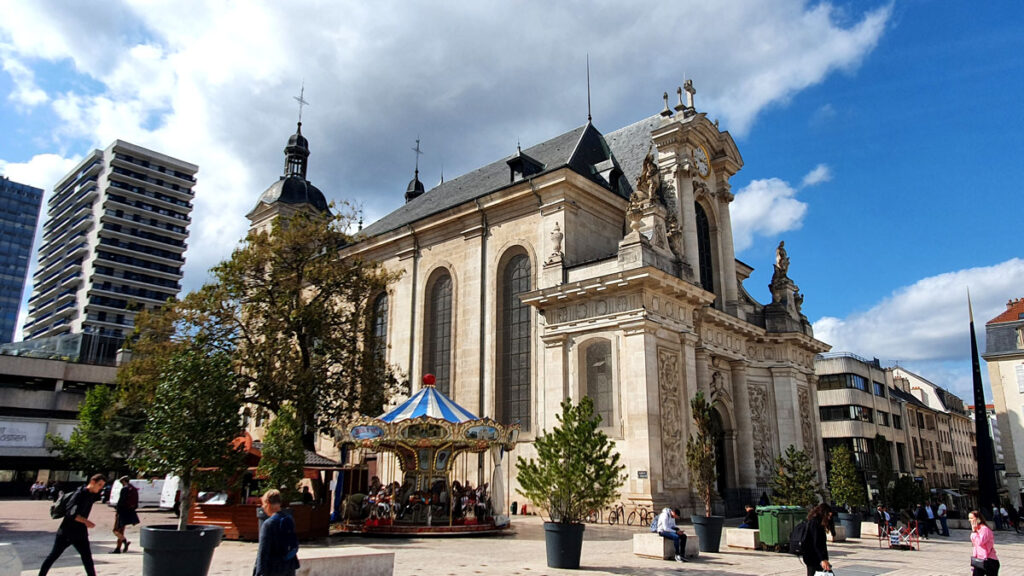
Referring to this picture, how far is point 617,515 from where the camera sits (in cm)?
2219

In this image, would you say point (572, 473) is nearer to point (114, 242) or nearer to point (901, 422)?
point (901, 422)

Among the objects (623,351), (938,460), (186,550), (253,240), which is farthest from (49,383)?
(938,460)

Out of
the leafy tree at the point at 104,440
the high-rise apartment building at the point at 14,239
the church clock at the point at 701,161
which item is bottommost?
the leafy tree at the point at 104,440

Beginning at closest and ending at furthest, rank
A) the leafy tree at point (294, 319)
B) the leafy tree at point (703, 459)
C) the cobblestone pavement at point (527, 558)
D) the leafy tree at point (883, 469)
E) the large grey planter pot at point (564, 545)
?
the cobblestone pavement at point (527, 558) → the large grey planter pot at point (564, 545) → the leafy tree at point (703, 459) → the leafy tree at point (294, 319) → the leafy tree at point (883, 469)

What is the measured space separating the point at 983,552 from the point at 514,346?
19.7 metres

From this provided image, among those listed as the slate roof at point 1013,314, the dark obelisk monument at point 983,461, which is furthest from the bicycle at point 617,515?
the slate roof at point 1013,314

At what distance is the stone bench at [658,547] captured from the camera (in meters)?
13.7

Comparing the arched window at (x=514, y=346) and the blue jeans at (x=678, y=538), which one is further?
the arched window at (x=514, y=346)

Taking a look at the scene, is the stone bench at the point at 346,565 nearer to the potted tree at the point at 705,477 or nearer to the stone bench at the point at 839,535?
the potted tree at the point at 705,477

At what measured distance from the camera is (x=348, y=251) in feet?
125

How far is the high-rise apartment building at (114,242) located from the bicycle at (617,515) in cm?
7993

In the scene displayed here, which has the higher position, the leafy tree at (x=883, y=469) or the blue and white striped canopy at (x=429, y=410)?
the blue and white striped canopy at (x=429, y=410)

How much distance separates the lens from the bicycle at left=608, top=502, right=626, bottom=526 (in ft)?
72.7

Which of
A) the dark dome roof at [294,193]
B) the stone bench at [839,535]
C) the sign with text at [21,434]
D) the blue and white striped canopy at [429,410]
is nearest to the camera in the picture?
the stone bench at [839,535]
